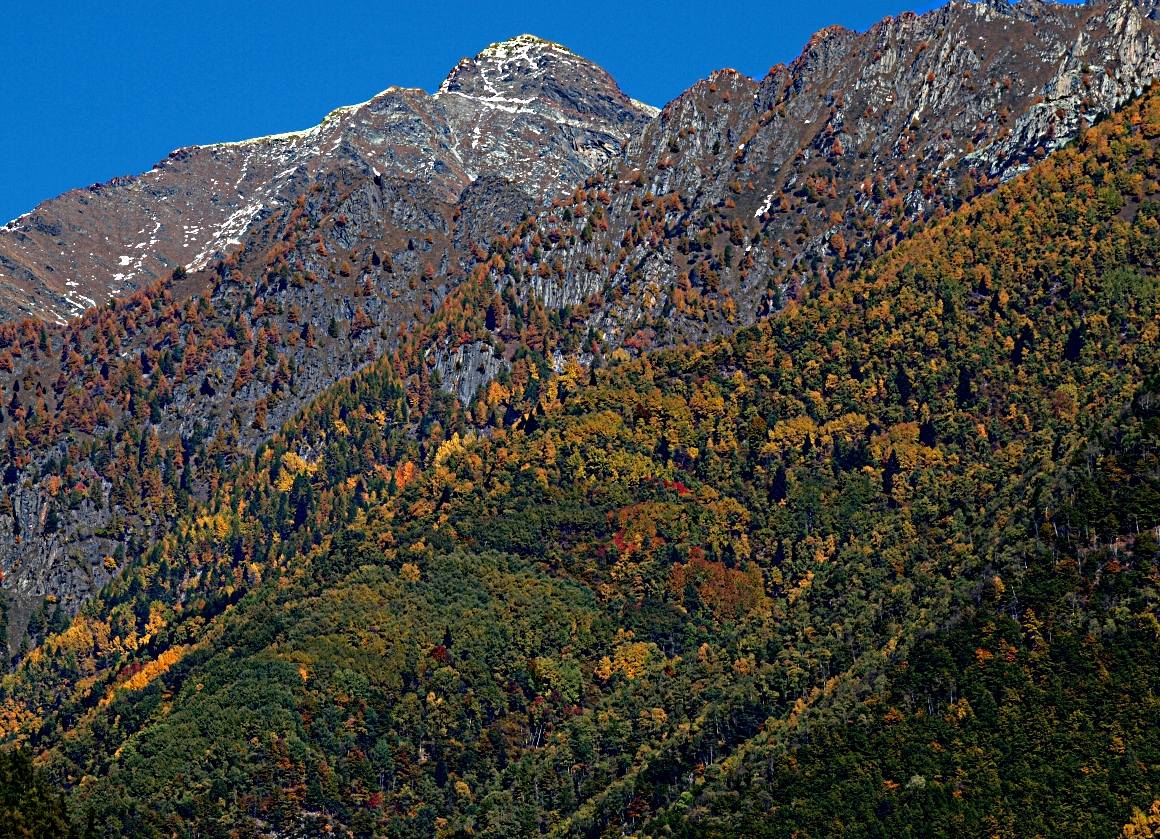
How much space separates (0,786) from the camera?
195875 millimetres

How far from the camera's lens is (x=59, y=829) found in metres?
190

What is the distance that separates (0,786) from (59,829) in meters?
11.3
